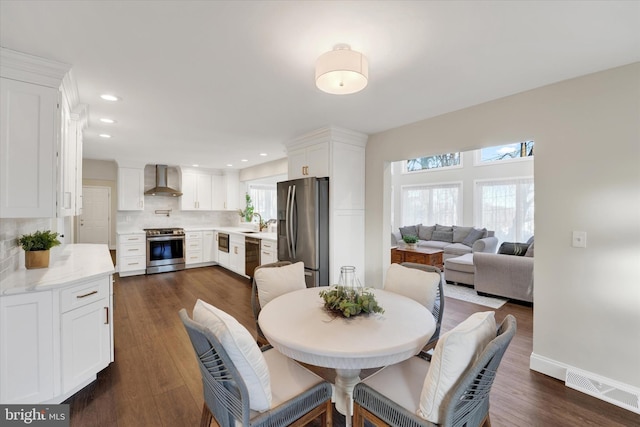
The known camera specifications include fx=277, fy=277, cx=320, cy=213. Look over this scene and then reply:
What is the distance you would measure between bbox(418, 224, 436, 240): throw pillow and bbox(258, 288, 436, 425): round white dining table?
619cm

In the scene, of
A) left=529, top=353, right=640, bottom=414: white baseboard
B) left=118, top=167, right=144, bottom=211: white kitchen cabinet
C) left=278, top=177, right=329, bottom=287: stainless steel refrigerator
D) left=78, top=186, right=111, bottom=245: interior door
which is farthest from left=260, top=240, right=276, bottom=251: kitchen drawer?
left=78, top=186, right=111, bottom=245: interior door

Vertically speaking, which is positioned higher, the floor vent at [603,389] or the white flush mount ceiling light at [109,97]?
the white flush mount ceiling light at [109,97]

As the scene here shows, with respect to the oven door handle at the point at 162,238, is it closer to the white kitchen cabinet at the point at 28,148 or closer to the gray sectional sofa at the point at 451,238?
the white kitchen cabinet at the point at 28,148

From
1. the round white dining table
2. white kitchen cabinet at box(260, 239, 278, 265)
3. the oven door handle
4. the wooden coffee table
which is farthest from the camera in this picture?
the oven door handle

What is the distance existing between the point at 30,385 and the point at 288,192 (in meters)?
2.90

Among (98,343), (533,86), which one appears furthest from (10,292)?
(533,86)

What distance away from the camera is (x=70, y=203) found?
101 inches

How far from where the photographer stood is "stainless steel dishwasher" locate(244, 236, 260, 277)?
16.4ft

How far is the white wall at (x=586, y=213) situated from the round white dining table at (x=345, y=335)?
4.57ft

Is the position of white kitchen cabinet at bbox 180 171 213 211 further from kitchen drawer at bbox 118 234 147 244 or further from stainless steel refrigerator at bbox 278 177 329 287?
stainless steel refrigerator at bbox 278 177 329 287

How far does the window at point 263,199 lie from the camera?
744cm

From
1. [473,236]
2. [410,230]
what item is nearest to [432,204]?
[410,230]

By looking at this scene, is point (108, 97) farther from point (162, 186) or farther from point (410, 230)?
point (410, 230)

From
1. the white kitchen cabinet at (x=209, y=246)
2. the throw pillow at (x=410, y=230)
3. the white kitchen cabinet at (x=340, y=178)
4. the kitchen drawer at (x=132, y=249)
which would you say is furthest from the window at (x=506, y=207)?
the kitchen drawer at (x=132, y=249)
